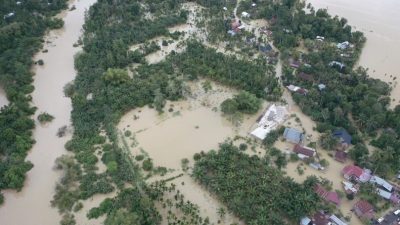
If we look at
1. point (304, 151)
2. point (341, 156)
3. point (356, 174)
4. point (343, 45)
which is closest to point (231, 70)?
point (304, 151)

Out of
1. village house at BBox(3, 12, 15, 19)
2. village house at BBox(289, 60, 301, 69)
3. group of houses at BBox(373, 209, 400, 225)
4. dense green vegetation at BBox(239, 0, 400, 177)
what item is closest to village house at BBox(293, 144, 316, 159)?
dense green vegetation at BBox(239, 0, 400, 177)

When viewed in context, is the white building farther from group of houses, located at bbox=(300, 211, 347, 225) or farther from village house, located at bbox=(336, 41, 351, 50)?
group of houses, located at bbox=(300, 211, 347, 225)

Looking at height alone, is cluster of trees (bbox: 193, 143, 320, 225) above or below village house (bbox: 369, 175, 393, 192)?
below

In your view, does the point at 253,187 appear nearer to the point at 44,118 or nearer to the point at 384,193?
the point at 384,193

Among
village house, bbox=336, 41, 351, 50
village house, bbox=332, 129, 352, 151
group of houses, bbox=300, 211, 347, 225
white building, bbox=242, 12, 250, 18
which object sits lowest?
group of houses, bbox=300, 211, 347, 225

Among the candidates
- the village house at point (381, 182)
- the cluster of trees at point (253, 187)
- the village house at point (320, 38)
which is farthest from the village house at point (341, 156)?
the village house at point (320, 38)
